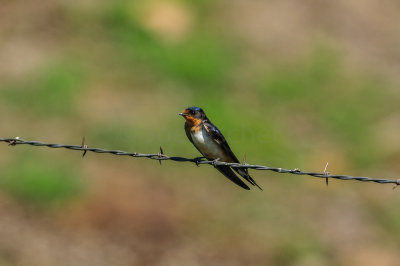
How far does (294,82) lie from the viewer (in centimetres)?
1600

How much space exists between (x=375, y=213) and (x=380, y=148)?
2.18m

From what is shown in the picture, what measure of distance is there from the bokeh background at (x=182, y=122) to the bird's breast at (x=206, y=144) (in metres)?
2.93

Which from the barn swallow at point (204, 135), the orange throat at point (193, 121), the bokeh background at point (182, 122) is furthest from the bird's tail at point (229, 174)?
the bokeh background at point (182, 122)

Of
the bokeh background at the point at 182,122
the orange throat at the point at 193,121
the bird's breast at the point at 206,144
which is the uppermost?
the bokeh background at the point at 182,122

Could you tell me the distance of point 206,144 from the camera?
754 centimetres

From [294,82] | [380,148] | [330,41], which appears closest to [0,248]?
[380,148]

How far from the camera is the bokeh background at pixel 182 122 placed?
10.6 meters

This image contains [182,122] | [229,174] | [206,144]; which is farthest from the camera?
[182,122]

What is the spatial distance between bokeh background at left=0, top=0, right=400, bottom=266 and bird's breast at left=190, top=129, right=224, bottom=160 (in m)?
2.93

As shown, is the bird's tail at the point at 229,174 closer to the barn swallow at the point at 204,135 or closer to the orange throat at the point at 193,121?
the barn swallow at the point at 204,135

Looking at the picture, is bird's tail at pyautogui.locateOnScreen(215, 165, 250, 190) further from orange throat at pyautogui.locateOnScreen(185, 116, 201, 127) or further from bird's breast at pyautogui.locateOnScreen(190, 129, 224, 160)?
orange throat at pyautogui.locateOnScreen(185, 116, 201, 127)

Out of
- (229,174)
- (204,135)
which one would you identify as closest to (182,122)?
(204,135)

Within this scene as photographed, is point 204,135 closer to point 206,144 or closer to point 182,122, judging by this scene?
point 206,144

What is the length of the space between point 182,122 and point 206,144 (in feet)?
20.0
